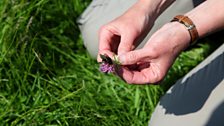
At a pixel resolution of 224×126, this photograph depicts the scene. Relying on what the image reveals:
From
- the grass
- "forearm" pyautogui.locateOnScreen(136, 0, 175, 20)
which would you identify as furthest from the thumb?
the grass

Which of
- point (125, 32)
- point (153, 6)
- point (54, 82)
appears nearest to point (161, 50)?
point (125, 32)

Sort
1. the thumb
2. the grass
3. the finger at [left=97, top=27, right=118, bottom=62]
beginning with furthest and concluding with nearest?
the grass < the finger at [left=97, top=27, right=118, bottom=62] < the thumb

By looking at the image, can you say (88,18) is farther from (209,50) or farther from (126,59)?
(126,59)

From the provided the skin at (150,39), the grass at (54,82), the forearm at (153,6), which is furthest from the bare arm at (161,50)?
the grass at (54,82)

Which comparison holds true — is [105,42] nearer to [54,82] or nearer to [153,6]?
[153,6]

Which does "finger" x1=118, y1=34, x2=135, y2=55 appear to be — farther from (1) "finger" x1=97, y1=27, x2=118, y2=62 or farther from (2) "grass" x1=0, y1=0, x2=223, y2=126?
(2) "grass" x1=0, y1=0, x2=223, y2=126
